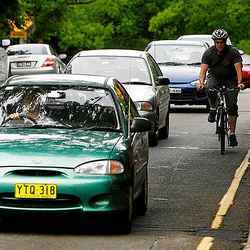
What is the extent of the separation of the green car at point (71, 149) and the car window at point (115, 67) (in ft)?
22.8

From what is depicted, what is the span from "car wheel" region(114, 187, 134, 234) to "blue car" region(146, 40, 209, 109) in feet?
49.6

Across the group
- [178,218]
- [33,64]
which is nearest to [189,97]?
[33,64]

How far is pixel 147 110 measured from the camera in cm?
1708

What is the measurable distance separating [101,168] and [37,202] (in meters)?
0.64

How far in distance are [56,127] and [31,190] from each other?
115 centimetres

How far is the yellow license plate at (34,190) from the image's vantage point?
9258 millimetres

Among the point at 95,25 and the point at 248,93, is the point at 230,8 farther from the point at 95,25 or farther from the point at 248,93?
the point at 248,93

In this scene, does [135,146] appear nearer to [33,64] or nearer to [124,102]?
[124,102]

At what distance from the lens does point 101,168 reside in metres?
9.44

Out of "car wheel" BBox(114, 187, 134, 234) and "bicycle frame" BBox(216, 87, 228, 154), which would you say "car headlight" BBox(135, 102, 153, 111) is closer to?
"bicycle frame" BBox(216, 87, 228, 154)

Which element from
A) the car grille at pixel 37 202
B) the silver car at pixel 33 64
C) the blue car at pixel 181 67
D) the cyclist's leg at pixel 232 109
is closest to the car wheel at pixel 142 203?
the car grille at pixel 37 202

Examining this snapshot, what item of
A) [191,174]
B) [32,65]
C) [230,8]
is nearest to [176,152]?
[191,174]

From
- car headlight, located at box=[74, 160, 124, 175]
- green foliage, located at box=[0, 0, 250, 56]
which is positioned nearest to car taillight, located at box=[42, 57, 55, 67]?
car headlight, located at box=[74, 160, 124, 175]

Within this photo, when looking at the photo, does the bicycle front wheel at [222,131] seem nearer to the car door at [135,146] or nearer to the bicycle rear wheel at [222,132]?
the bicycle rear wheel at [222,132]
